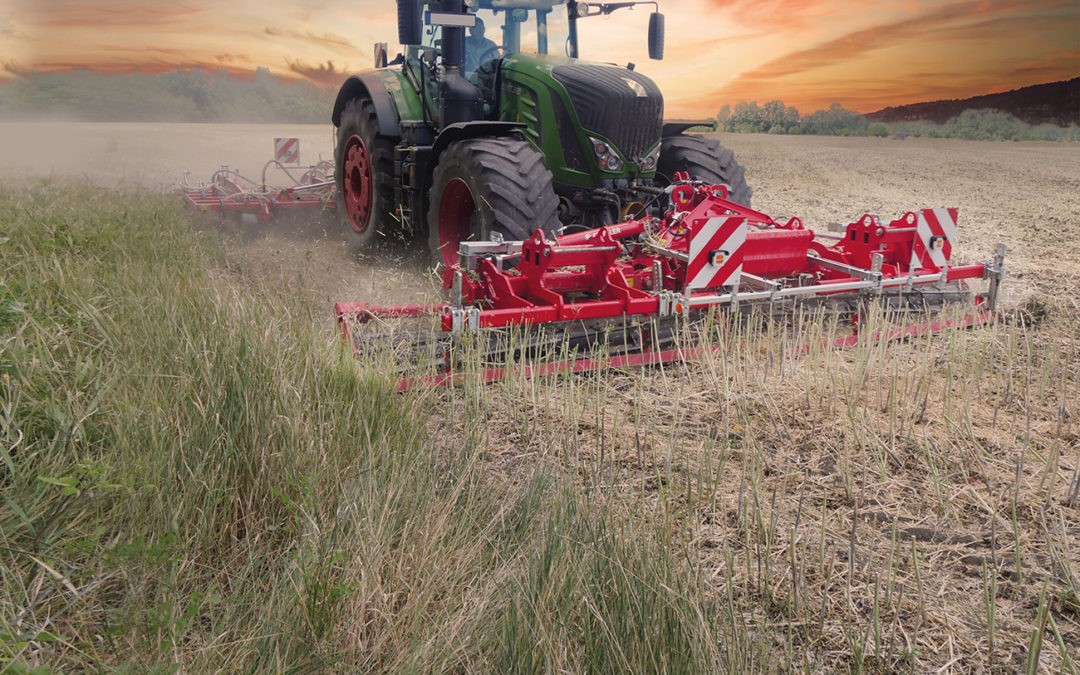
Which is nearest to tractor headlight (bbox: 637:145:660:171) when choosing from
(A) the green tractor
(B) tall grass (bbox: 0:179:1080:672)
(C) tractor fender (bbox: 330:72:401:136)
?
(A) the green tractor

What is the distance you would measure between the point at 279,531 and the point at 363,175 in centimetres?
592

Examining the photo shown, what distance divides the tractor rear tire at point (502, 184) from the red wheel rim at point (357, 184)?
1.95 metres

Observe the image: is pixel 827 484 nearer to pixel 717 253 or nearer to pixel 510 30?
pixel 717 253

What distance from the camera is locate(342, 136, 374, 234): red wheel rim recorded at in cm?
778

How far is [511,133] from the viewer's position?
19.6ft

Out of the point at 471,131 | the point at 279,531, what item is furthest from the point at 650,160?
the point at 279,531

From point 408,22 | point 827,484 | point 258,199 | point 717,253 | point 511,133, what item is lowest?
point 827,484

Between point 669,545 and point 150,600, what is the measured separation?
4.09 ft

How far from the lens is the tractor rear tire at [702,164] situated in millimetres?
6664

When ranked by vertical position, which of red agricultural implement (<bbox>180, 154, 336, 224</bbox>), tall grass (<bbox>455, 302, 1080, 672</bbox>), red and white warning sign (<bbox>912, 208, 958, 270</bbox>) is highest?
red agricultural implement (<bbox>180, 154, 336, 224</bbox>)

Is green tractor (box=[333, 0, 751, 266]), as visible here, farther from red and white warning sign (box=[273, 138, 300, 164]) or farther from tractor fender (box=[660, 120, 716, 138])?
red and white warning sign (box=[273, 138, 300, 164])

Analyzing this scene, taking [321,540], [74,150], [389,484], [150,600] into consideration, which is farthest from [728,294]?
[74,150]

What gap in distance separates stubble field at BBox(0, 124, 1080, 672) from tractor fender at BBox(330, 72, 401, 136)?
172cm

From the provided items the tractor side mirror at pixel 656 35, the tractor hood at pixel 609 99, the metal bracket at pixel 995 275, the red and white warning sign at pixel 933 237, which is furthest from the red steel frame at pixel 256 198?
the metal bracket at pixel 995 275
